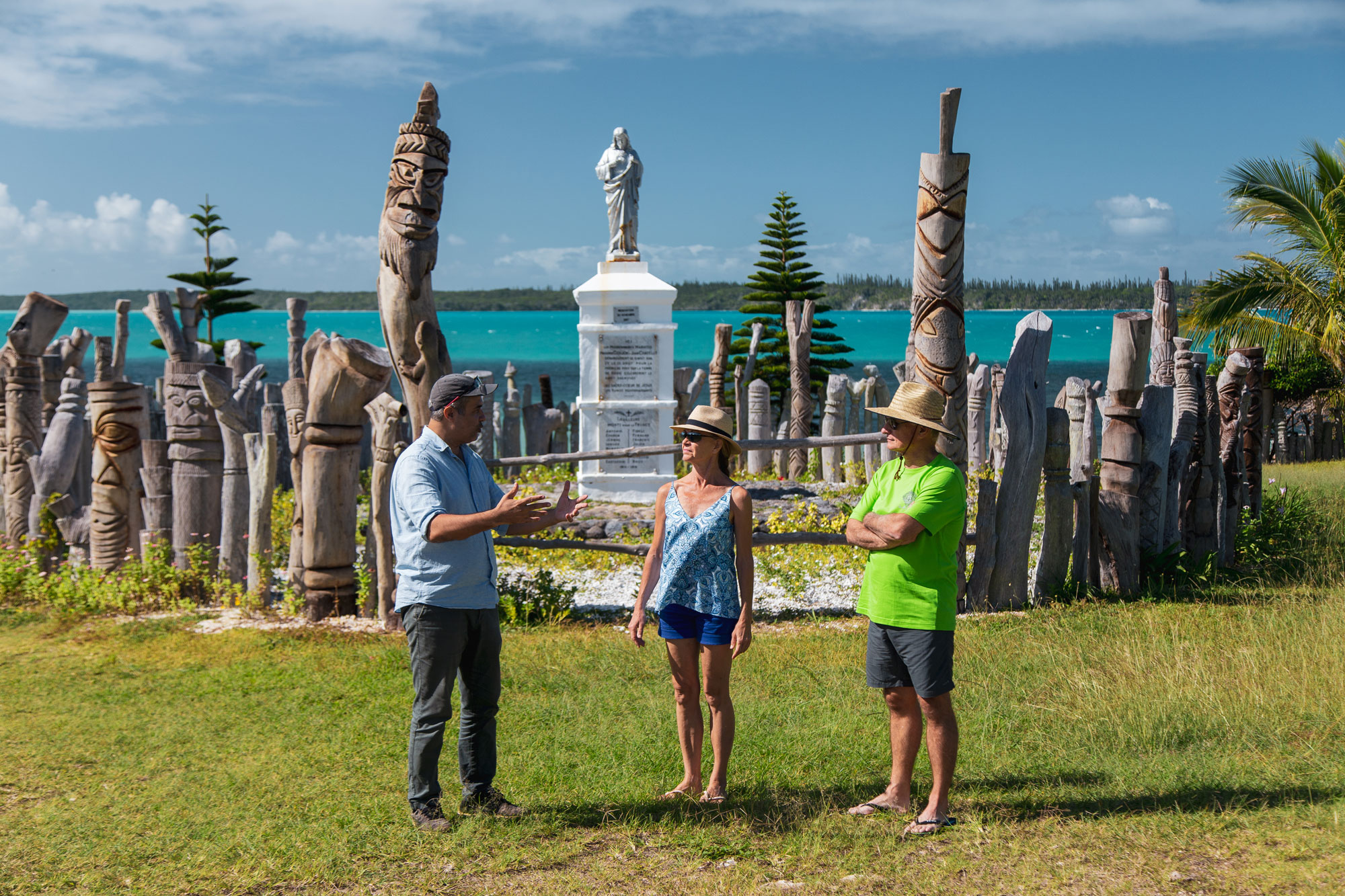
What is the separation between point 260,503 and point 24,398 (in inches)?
132

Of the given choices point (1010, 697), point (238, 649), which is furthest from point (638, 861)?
point (238, 649)

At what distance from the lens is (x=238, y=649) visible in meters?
6.71

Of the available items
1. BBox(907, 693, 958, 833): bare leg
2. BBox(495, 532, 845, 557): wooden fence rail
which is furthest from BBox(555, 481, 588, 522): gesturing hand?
BBox(495, 532, 845, 557): wooden fence rail

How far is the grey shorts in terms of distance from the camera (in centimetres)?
371

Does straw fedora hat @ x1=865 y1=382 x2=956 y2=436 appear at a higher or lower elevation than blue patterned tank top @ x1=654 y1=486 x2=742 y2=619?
higher

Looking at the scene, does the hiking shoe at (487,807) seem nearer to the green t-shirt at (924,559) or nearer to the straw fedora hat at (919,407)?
the green t-shirt at (924,559)

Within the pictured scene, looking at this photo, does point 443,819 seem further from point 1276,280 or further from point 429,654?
point 1276,280

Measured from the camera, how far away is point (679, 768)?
451 centimetres

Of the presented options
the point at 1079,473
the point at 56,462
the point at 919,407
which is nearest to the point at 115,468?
the point at 56,462

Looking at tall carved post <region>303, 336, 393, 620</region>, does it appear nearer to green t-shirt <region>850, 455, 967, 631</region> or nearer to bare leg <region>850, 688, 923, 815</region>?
green t-shirt <region>850, 455, 967, 631</region>

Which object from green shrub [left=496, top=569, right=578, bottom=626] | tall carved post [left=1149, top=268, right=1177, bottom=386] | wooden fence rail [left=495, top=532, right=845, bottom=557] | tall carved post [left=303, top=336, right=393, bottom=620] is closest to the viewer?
tall carved post [left=303, top=336, right=393, bottom=620]

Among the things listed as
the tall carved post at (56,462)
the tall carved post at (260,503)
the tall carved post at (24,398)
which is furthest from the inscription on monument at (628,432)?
the tall carved post at (24,398)

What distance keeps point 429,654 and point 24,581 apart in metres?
6.41

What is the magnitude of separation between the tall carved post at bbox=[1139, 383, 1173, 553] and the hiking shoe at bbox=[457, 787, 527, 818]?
5630 millimetres
